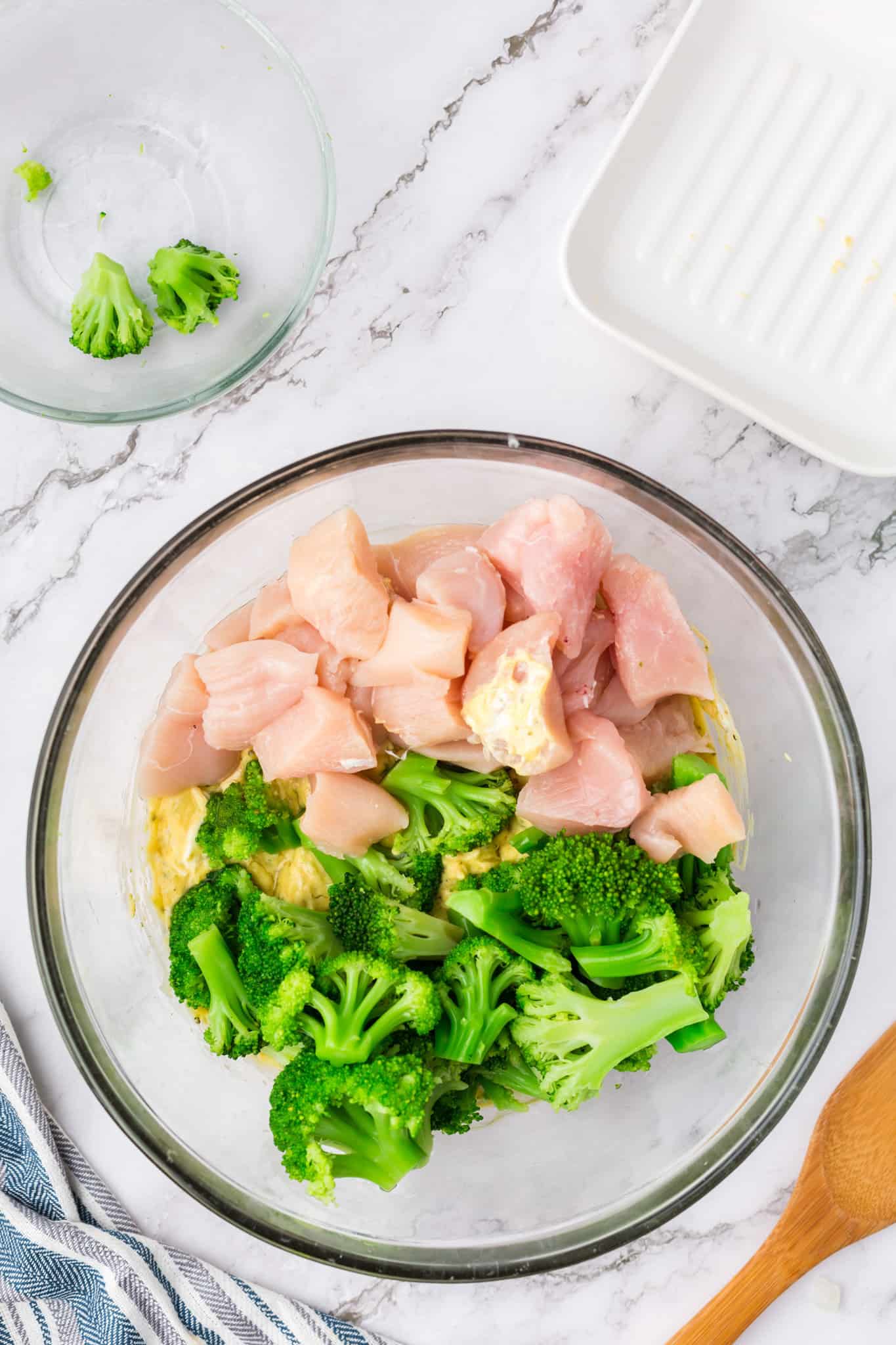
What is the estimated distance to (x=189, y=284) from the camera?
2.29 m

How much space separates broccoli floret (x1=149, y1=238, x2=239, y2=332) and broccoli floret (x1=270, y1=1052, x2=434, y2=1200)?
1520mm

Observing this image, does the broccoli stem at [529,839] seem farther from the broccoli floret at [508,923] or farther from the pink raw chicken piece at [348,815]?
the pink raw chicken piece at [348,815]

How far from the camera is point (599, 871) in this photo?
1.80 metres

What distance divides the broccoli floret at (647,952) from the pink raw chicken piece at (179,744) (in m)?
0.79

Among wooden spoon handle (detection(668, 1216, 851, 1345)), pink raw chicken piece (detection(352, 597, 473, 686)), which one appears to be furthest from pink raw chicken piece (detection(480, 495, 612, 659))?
wooden spoon handle (detection(668, 1216, 851, 1345))

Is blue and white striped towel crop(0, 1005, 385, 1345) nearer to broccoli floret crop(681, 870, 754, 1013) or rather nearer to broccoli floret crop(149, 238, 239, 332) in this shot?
broccoli floret crop(681, 870, 754, 1013)

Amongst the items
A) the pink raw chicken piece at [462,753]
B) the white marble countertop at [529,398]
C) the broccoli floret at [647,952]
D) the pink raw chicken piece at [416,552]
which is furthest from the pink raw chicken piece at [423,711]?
the white marble countertop at [529,398]

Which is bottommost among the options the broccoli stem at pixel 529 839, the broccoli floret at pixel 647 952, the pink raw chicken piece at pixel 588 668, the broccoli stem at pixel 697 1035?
the broccoli stem at pixel 697 1035

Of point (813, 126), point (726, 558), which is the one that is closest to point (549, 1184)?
point (726, 558)

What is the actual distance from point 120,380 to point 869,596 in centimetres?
171

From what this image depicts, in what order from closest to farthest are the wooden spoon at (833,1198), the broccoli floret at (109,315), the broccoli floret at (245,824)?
1. the broccoli floret at (245,824)
2. the wooden spoon at (833,1198)
3. the broccoli floret at (109,315)

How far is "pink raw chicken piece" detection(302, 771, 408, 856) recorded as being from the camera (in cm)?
189

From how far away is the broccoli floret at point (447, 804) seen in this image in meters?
1.92

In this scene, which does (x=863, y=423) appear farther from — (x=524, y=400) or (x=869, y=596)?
(x=524, y=400)
